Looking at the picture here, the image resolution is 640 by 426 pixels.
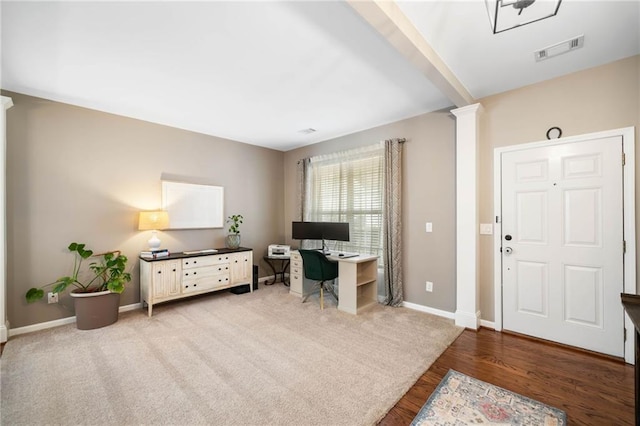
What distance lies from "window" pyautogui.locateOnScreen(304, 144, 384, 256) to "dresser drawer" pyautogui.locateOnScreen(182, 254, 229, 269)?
1.65m

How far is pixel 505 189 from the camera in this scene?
284cm

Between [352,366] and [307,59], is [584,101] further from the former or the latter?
[352,366]

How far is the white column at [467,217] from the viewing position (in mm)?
2889

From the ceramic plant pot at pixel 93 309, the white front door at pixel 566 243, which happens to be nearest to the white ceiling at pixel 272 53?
the white front door at pixel 566 243

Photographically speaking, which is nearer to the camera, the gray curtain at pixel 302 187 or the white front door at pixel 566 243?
the white front door at pixel 566 243

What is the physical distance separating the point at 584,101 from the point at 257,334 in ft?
12.5

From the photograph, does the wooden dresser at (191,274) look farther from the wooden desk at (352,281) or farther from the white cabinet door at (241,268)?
the wooden desk at (352,281)

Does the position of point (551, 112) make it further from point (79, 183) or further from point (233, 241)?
point (79, 183)

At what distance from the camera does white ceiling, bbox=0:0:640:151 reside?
1.73 metres

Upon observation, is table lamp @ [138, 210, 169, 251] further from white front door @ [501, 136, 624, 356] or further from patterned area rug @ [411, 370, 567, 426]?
white front door @ [501, 136, 624, 356]

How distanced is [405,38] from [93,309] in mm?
3867

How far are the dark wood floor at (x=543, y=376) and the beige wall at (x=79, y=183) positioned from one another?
3.51 meters

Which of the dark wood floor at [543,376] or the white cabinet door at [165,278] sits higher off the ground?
the white cabinet door at [165,278]

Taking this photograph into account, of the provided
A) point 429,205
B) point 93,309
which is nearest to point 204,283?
point 93,309
